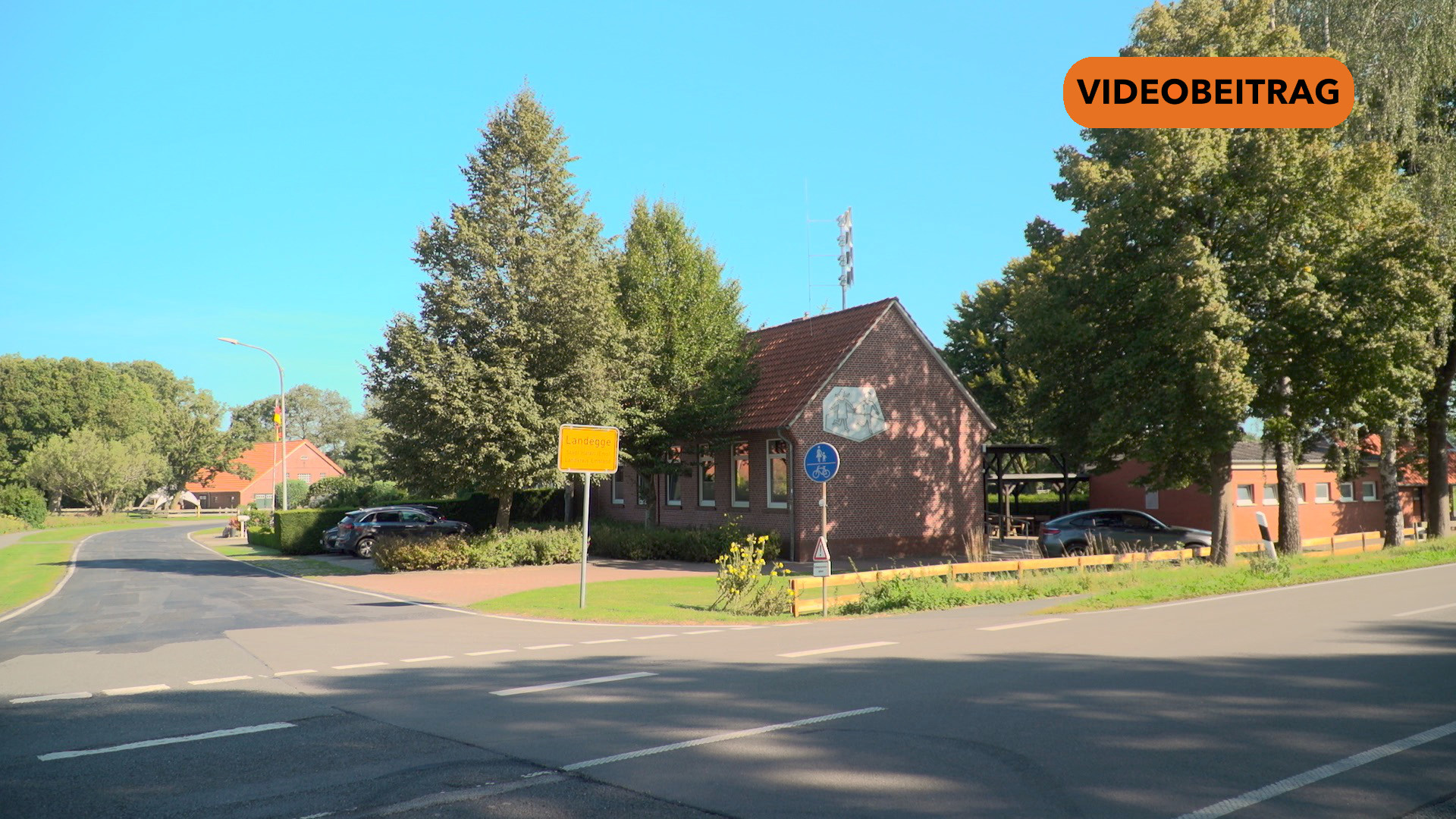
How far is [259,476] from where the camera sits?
346 ft

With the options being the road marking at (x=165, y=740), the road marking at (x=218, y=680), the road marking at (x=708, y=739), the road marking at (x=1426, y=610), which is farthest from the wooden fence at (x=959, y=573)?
the road marking at (x=165, y=740)

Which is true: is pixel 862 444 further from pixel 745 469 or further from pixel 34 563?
pixel 34 563

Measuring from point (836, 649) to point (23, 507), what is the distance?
76.3 m

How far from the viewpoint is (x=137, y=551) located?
127 ft

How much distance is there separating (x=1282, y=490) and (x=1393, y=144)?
393 inches

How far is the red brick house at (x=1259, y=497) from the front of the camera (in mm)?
39562

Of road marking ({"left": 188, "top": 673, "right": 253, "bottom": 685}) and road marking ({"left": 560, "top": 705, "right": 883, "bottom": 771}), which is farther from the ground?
road marking ({"left": 560, "top": 705, "right": 883, "bottom": 771})

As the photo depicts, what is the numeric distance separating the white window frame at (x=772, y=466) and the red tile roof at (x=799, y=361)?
0.82m

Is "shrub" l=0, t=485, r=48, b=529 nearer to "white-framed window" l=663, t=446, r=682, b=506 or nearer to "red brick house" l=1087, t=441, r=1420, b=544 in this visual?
"white-framed window" l=663, t=446, r=682, b=506

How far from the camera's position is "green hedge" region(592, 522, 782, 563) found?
1088 inches

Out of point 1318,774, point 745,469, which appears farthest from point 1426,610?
point 745,469

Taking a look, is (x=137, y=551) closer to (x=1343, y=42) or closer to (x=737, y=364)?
(x=737, y=364)

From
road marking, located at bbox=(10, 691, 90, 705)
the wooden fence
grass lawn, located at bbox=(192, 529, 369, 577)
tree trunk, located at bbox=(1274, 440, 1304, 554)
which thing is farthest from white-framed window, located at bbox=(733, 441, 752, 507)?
road marking, located at bbox=(10, 691, 90, 705)

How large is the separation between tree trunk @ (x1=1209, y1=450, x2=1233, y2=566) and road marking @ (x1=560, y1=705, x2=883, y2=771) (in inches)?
735
